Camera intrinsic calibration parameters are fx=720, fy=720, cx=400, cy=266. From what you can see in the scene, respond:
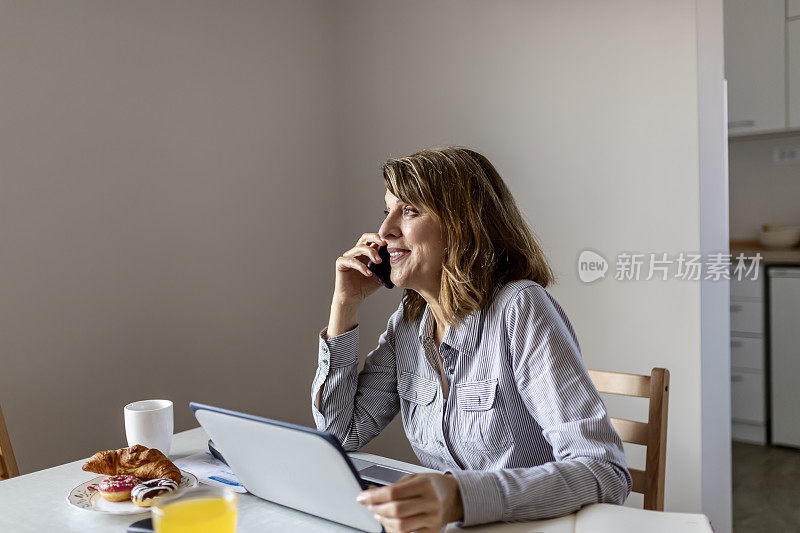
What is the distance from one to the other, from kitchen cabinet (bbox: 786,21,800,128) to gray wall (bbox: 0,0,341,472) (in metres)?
2.16

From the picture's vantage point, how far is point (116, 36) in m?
2.22

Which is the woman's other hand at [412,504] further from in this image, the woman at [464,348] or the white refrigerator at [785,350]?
the white refrigerator at [785,350]

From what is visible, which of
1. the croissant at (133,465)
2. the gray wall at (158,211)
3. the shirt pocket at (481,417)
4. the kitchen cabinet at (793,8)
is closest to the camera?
the croissant at (133,465)

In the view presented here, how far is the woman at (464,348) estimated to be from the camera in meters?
1.06

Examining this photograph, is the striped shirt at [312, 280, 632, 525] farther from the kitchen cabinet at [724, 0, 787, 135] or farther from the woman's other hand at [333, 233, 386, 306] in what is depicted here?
the kitchen cabinet at [724, 0, 787, 135]

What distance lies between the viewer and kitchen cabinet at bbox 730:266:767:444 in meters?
3.45

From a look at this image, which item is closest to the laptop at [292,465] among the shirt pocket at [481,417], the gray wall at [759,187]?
the shirt pocket at [481,417]

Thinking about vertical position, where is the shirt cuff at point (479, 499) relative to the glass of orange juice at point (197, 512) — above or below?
below

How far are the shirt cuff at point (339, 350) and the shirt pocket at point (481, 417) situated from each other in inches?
9.7

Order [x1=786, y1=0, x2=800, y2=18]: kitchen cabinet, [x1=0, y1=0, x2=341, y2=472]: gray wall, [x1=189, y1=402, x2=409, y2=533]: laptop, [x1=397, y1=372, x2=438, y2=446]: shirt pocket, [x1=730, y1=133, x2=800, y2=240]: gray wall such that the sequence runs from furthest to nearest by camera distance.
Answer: [x1=730, y1=133, x2=800, y2=240]: gray wall → [x1=786, y1=0, x2=800, y2=18]: kitchen cabinet → [x1=0, y1=0, x2=341, y2=472]: gray wall → [x1=397, y1=372, x2=438, y2=446]: shirt pocket → [x1=189, y1=402, x2=409, y2=533]: laptop

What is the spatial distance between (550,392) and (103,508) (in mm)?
641

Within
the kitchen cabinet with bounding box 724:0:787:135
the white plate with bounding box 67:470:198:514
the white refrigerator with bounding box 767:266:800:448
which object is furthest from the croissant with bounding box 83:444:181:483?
the kitchen cabinet with bounding box 724:0:787:135

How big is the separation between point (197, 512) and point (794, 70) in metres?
3.57

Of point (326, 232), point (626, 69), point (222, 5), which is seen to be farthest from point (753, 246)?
point (222, 5)
